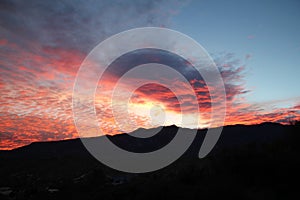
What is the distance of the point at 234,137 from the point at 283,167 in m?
65.7

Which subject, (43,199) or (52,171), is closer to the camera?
(43,199)

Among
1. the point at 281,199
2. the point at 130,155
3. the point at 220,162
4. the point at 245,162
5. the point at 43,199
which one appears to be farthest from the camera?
the point at 130,155

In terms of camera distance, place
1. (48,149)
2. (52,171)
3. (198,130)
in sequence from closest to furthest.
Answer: (52,171) → (48,149) → (198,130)

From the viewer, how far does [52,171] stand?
49844 mm

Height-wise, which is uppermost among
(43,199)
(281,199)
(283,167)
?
(283,167)

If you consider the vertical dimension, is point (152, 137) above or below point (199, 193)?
above

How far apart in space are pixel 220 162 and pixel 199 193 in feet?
22.0

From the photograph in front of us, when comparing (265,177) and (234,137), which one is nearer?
(265,177)

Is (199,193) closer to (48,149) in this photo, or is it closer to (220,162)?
(220,162)

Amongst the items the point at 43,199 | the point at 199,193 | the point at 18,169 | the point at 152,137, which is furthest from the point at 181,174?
the point at 152,137

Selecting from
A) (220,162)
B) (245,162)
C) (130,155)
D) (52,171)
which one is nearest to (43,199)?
(220,162)

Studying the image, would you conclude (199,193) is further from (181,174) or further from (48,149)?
(48,149)

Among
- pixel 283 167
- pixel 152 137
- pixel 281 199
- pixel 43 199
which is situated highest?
pixel 152 137

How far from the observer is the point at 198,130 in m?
91.9
